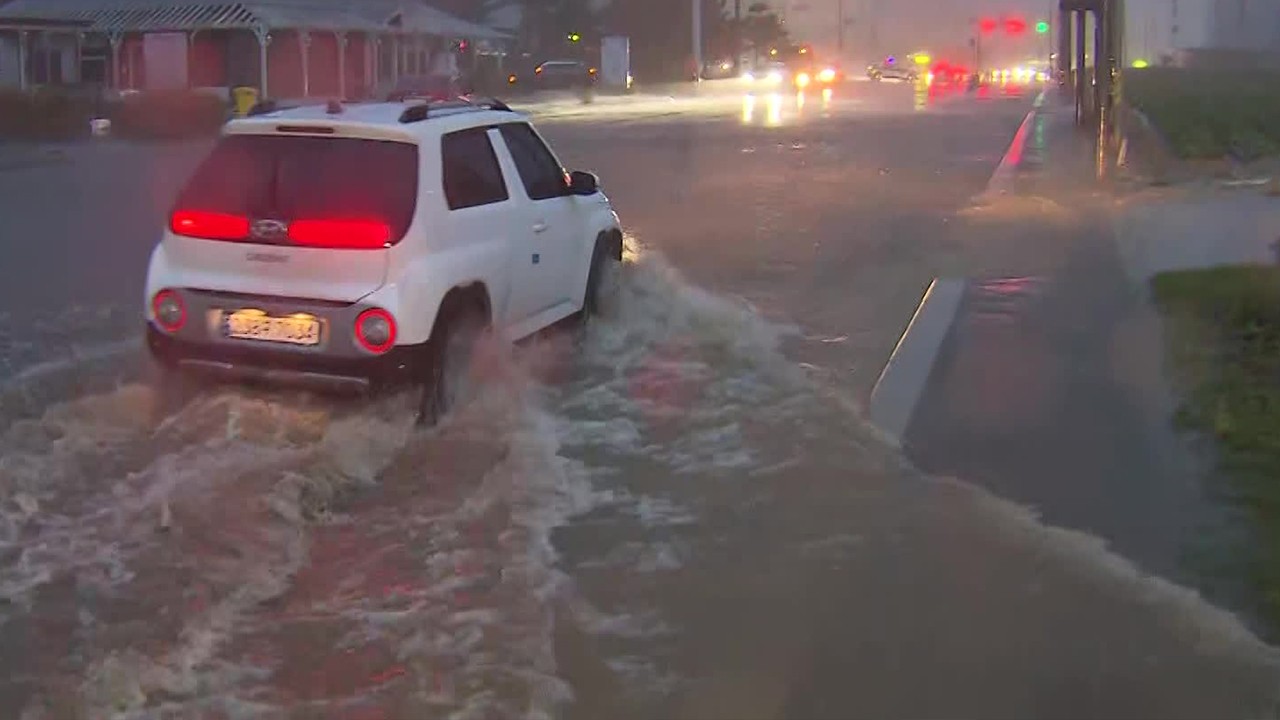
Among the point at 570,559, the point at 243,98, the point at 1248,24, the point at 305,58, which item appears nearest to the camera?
the point at 570,559

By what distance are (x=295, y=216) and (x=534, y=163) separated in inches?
81.0

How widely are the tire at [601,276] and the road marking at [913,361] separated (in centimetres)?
196

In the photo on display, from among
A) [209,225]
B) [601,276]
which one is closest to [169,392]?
[209,225]

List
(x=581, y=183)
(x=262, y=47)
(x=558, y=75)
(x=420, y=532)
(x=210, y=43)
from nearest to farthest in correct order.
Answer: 1. (x=420, y=532)
2. (x=581, y=183)
3. (x=262, y=47)
4. (x=210, y=43)
5. (x=558, y=75)

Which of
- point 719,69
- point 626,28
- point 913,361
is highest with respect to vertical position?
point 626,28

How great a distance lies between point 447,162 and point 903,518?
3.12 m

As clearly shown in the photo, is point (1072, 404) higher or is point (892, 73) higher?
point (892, 73)

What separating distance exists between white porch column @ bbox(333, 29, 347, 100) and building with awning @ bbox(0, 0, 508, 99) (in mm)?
50

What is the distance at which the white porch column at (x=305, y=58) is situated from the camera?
49.6m

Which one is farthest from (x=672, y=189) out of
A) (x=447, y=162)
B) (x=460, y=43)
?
(x=460, y=43)

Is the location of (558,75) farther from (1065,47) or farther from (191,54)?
(1065,47)

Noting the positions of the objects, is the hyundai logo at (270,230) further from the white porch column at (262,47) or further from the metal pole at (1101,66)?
the white porch column at (262,47)

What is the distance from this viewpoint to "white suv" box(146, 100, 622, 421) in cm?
804

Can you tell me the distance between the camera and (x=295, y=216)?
26.9 feet
